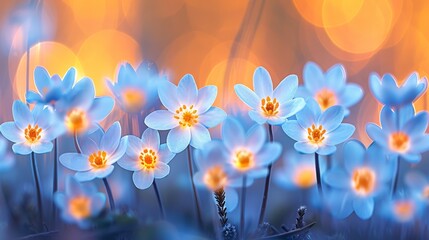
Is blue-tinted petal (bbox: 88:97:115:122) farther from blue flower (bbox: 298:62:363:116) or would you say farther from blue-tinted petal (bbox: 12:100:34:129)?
blue flower (bbox: 298:62:363:116)

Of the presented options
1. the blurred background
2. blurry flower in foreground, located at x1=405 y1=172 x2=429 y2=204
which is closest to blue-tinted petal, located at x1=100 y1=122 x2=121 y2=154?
blurry flower in foreground, located at x1=405 y1=172 x2=429 y2=204

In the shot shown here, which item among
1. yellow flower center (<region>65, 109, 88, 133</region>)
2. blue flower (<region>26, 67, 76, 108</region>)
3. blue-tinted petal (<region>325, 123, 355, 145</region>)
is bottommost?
blue-tinted petal (<region>325, 123, 355, 145</region>)

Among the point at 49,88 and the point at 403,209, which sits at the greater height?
the point at 49,88

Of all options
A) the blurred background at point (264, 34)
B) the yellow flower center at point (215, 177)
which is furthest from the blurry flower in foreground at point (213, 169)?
the blurred background at point (264, 34)

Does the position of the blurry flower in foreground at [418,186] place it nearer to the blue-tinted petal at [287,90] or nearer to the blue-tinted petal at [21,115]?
the blue-tinted petal at [287,90]

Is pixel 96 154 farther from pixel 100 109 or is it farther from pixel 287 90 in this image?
pixel 287 90

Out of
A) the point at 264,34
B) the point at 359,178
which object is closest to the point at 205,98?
the point at 359,178
